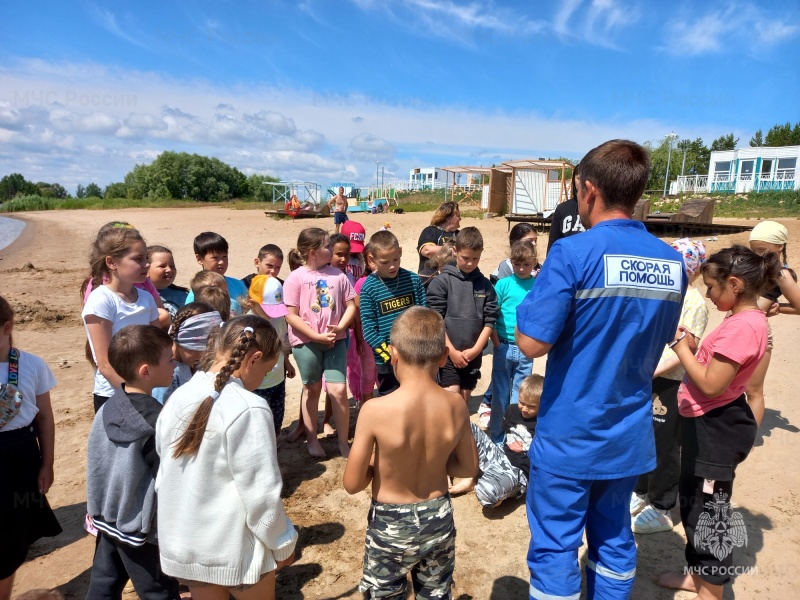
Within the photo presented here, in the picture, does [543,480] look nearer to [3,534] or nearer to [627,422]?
[627,422]

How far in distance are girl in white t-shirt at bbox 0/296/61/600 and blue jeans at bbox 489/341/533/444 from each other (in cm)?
339

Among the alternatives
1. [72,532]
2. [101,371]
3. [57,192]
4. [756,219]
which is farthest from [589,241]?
[57,192]

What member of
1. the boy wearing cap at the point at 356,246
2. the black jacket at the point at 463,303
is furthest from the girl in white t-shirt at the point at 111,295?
the boy wearing cap at the point at 356,246

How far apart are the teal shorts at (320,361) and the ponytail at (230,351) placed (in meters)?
2.09

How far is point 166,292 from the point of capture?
4.01 metres

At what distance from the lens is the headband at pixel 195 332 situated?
2680 mm

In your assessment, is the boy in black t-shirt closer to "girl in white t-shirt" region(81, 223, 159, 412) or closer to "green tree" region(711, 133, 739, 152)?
"girl in white t-shirt" region(81, 223, 159, 412)

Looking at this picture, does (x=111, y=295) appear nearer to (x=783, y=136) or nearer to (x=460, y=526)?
(x=460, y=526)

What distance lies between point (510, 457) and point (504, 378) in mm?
890

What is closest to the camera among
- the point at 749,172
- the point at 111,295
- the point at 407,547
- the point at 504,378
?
the point at 407,547

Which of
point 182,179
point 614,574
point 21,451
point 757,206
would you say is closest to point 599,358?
point 614,574

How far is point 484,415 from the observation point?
5.21m

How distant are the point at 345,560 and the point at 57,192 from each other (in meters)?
Answer: 119

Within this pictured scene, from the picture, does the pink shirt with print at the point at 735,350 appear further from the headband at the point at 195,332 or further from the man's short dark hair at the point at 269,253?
the man's short dark hair at the point at 269,253
